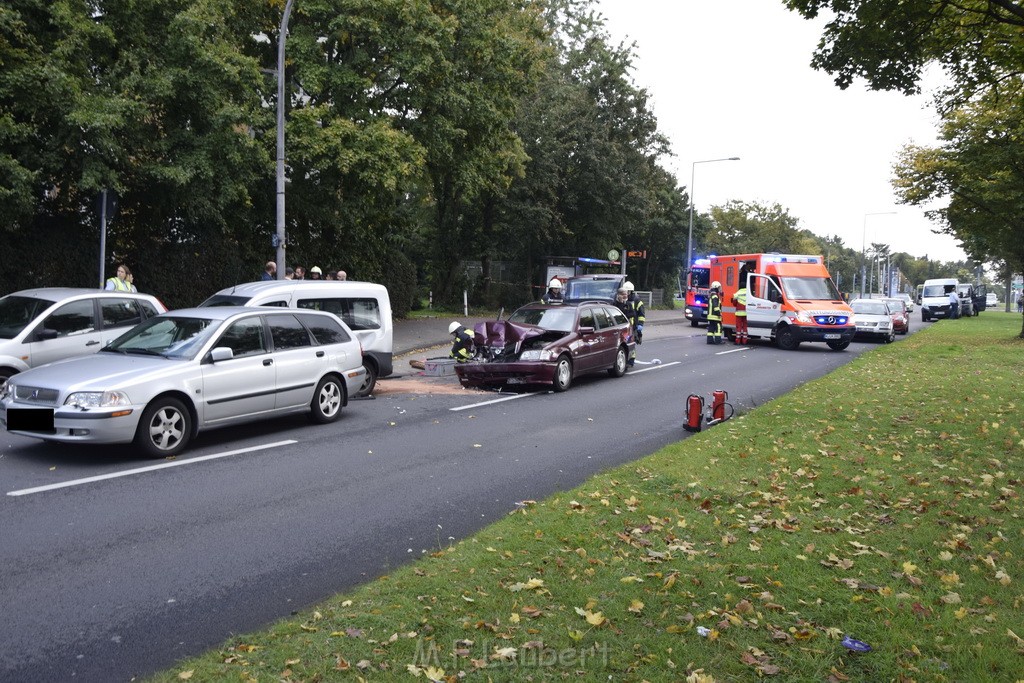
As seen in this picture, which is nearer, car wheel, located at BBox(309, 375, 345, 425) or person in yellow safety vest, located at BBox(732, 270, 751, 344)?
car wheel, located at BBox(309, 375, 345, 425)

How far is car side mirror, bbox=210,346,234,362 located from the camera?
934 cm

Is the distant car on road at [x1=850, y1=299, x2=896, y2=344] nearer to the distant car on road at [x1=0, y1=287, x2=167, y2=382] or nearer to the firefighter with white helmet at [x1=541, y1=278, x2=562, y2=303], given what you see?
the firefighter with white helmet at [x1=541, y1=278, x2=562, y2=303]

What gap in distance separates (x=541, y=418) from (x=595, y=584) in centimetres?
672

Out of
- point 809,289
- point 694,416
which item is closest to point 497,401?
point 694,416

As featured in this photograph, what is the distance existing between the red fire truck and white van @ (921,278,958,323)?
1941cm

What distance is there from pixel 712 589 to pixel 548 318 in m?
10.8

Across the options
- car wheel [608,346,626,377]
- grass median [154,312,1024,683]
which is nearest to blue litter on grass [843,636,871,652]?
grass median [154,312,1024,683]

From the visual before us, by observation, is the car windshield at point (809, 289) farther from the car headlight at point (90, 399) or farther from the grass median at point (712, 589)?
the car headlight at point (90, 399)

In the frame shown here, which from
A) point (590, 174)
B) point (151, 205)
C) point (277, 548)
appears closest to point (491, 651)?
point (277, 548)

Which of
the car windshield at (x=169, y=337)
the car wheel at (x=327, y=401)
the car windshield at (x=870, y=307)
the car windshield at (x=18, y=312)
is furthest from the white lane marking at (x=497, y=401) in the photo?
the car windshield at (x=870, y=307)

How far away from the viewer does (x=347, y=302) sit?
13844 mm

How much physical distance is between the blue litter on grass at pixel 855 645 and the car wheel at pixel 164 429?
6.92 meters

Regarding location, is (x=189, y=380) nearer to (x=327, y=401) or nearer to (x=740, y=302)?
(x=327, y=401)

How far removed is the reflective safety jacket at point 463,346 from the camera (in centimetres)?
1516
